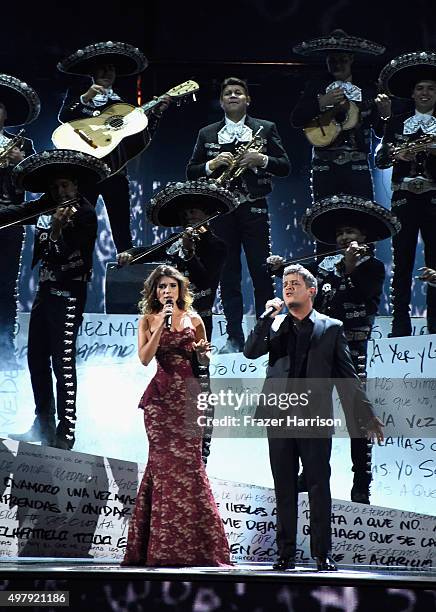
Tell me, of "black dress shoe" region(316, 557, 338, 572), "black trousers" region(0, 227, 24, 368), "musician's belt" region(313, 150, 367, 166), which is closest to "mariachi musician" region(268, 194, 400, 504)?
"musician's belt" region(313, 150, 367, 166)

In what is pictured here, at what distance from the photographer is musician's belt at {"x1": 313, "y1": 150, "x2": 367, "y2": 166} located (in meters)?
5.58

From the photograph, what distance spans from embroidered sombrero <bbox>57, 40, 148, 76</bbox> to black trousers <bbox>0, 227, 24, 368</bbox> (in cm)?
98

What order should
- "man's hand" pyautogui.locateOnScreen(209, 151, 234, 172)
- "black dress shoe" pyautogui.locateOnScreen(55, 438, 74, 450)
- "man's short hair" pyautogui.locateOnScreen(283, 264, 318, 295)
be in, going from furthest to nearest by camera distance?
"man's hand" pyautogui.locateOnScreen(209, 151, 234, 172) < "black dress shoe" pyautogui.locateOnScreen(55, 438, 74, 450) < "man's short hair" pyautogui.locateOnScreen(283, 264, 318, 295)

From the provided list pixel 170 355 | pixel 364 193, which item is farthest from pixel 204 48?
pixel 170 355

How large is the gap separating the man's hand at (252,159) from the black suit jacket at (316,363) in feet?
3.43

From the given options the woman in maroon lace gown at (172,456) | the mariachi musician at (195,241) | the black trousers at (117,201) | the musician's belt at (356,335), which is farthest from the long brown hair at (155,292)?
the musician's belt at (356,335)

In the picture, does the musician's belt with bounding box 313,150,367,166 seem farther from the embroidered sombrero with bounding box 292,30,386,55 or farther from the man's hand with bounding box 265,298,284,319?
the man's hand with bounding box 265,298,284,319

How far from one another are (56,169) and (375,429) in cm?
218

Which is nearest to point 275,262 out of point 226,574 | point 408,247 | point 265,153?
point 265,153

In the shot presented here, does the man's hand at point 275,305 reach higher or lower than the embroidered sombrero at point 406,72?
lower

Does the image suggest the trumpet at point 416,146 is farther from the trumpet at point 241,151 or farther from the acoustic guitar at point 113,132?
the acoustic guitar at point 113,132

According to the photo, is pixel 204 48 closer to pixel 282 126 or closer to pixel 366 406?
pixel 282 126

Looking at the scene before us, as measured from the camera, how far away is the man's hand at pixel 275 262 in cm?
550

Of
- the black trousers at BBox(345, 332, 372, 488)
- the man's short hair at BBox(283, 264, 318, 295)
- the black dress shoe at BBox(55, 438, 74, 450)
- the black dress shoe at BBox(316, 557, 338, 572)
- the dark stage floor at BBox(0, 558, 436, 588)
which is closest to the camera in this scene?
the dark stage floor at BBox(0, 558, 436, 588)
